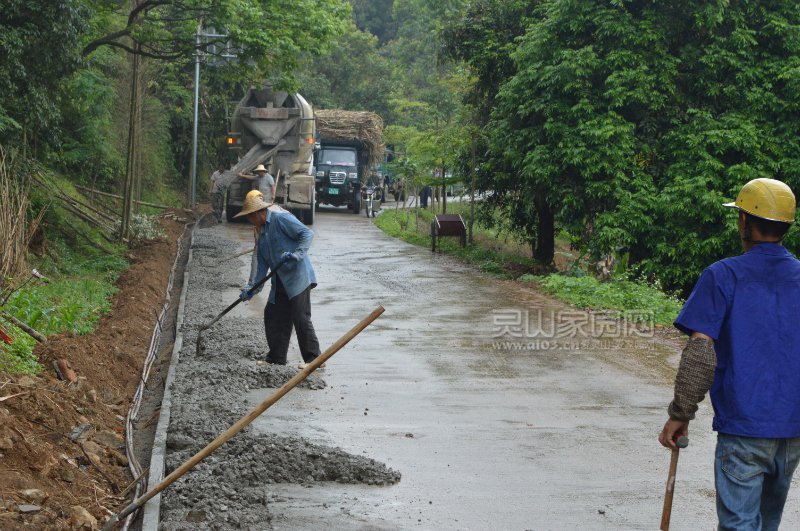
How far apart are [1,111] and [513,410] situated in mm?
9248

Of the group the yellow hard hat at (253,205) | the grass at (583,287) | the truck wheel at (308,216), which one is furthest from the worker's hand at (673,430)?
the truck wheel at (308,216)

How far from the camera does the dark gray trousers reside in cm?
1051

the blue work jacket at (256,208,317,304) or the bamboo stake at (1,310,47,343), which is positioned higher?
the blue work jacket at (256,208,317,304)

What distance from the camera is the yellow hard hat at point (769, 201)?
445 centimetres

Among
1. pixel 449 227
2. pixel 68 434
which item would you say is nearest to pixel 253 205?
pixel 68 434

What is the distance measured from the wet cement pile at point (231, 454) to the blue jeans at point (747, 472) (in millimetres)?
2623

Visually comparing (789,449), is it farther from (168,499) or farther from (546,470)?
(168,499)


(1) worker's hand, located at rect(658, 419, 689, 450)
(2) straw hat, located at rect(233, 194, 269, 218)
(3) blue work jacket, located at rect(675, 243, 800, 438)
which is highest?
(2) straw hat, located at rect(233, 194, 269, 218)

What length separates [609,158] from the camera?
1781 centimetres

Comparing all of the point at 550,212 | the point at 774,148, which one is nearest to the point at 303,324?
the point at 774,148

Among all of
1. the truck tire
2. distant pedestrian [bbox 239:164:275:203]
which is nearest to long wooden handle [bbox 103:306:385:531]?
distant pedestrian [bbox 239:164:275:203]

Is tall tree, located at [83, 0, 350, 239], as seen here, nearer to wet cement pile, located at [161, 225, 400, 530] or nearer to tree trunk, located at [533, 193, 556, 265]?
tree trunk, located at [533, 193, 556, 265]

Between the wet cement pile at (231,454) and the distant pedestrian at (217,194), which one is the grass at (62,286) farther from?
the distant pedestrian at (217,194)

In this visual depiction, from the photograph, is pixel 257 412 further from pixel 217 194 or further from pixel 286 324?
pixel 217 194
